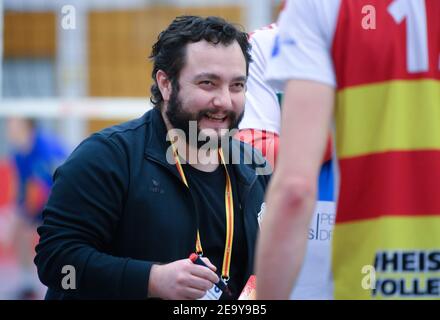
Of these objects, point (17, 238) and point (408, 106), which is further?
point (17, 238)

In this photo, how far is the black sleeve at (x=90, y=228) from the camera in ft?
9.52

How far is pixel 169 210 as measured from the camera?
9.97ft

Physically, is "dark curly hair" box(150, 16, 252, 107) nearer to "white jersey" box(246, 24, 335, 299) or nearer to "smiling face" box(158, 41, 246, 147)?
"smiling face" box(158, 41, 246, 147)

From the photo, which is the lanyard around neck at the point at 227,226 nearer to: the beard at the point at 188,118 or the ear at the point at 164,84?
the beard at the point at 188,118

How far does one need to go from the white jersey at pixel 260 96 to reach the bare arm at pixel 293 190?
Result: 155cm

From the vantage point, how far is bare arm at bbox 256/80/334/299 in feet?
6.41

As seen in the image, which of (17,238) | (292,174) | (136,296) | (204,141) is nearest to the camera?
(292,174)

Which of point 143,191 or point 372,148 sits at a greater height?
point 372,148

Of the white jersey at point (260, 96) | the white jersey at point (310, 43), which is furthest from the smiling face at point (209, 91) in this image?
the white jersey at point (310, 43)

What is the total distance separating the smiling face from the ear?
4 cm
